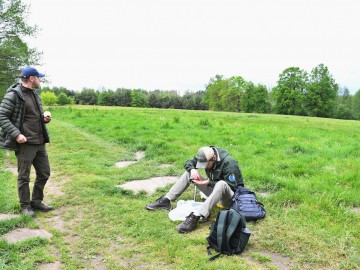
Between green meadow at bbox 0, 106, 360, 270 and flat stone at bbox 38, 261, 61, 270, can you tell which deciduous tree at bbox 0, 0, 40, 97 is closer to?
green meadow at bbox 0, 106, 360, 270

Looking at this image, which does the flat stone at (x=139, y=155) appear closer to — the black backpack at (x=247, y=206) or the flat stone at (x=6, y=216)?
the flat stone at (x=6, y=216)

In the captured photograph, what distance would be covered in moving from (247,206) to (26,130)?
412 cm

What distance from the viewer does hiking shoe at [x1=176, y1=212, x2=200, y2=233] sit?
4961mm

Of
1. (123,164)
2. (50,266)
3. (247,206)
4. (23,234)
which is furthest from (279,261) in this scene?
(123,164)

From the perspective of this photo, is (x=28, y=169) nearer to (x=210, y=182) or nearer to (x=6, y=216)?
(x=6, y=216)

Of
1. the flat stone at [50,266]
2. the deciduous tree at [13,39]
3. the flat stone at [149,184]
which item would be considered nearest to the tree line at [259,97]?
the deciduous tree at [13,39]

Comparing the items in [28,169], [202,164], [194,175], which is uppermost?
[202,164]

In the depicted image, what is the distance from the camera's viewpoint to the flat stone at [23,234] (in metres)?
4.64

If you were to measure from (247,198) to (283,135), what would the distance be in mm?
8596

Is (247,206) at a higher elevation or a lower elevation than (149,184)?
higher

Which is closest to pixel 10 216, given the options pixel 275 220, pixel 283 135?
pixel 275 220


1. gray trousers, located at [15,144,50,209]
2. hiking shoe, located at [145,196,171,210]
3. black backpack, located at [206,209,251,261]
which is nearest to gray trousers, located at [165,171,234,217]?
hiking shoe, located at [145,196,171,210]

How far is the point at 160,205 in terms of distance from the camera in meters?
5.90

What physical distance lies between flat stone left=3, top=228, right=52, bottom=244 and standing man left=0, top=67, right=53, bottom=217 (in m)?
0.57
